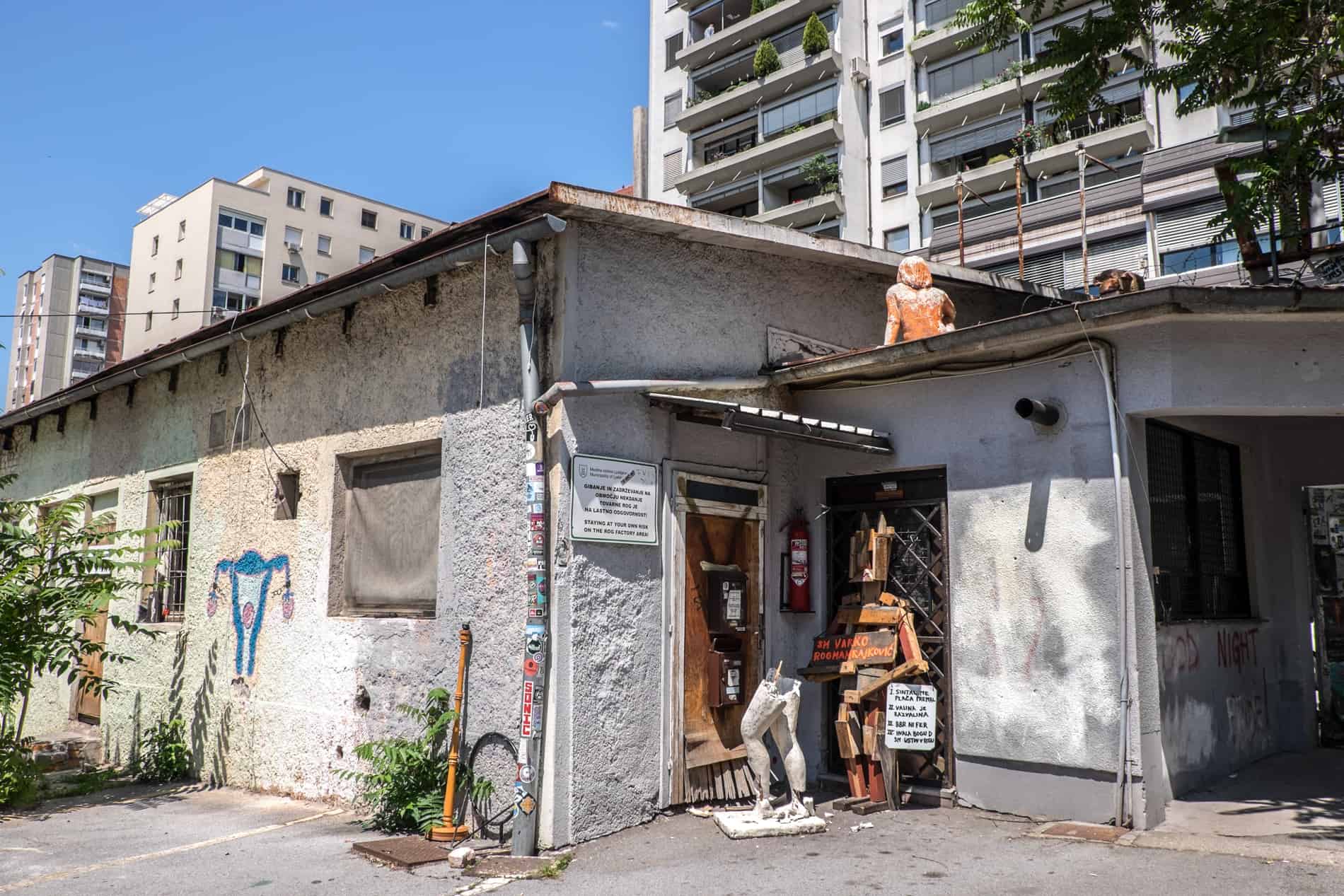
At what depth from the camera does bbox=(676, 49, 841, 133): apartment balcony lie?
128 feet

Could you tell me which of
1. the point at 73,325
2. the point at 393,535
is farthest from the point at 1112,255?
the point at 73,325

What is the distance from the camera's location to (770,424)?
693 centimetres

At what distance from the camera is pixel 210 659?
9469 millimetres

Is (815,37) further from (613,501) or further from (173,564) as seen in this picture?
(613,501)

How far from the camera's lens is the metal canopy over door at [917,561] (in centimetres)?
A: 728

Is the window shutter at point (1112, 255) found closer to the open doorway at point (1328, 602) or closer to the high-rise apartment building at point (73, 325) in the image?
the open doorway at point (1328, 602)

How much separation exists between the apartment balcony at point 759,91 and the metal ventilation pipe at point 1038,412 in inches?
1392

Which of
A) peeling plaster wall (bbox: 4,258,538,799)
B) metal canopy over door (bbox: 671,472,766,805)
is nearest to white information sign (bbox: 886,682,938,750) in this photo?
metal canopy over door (bbox: 671,472,766,805)

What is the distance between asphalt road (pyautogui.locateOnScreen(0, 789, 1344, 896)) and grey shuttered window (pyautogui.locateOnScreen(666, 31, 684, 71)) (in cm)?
4290

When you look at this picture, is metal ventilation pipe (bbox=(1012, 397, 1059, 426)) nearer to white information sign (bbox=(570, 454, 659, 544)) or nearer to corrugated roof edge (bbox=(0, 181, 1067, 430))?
corrugated roof edge (bbox=(0, 181, 1067, 430))

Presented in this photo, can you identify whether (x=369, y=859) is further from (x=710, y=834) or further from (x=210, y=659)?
(x=210, y=659)

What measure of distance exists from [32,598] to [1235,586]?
10277mm

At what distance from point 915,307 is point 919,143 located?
103 feet

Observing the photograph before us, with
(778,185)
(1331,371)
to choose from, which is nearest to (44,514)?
(1331,371)
